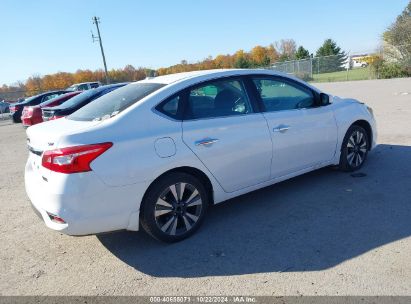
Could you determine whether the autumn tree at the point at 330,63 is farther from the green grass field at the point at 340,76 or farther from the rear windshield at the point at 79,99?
the rear windshield at the point at 79,99

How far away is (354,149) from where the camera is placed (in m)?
5.31

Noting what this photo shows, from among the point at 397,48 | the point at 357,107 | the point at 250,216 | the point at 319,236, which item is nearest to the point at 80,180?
the point at 250,216

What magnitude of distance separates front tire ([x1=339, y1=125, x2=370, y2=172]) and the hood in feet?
11.5

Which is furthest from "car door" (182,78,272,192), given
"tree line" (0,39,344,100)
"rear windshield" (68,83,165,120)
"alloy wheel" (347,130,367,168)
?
"tree line" (0,39,344,100)

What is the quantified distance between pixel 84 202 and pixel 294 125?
8.62 ft

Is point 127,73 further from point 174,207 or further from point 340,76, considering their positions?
point 174,207

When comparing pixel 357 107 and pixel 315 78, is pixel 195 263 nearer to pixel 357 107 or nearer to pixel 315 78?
pixel 357 107

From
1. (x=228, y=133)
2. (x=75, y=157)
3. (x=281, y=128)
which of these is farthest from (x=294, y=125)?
(x=75, y=157)

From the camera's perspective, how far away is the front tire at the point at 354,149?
5180 millimetres

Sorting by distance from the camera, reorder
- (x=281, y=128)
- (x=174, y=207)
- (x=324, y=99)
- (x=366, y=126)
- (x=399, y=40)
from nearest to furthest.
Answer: (x=174, y=207) → (x=281, y=128) → (x=324, y=99) → (x=366, y=126) → (x=399, y=40)

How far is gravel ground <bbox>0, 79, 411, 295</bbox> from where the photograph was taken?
9.73 feet

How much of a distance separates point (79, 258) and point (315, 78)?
113ft

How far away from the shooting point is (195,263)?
3342 mm

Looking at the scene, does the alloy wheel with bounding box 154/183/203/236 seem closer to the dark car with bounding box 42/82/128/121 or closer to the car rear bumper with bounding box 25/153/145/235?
the car rear bumper with bounding box 25/153/145/235
